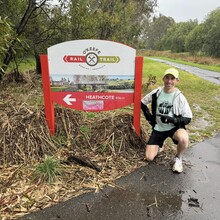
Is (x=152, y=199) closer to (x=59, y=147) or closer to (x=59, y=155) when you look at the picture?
(x=59, y=155)

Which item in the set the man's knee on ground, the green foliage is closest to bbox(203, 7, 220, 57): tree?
the man's knee on ground

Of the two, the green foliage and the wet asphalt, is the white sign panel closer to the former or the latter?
the green foliage

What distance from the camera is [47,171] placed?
347 centimetres

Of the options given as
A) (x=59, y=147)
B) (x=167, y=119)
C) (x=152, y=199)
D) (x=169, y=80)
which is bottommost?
(x=152, y=199)

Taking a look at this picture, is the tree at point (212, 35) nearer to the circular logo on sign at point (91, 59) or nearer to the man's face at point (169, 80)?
the man's face at point (169, 80)

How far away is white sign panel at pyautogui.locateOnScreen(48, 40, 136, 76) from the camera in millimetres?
4098

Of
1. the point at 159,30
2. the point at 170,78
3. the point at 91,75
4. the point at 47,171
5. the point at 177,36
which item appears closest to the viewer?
the point at 47,171

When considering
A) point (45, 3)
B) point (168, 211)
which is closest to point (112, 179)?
point (168, 211)

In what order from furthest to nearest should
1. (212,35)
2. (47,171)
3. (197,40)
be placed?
(197,40) → (212,35) → (47,171)

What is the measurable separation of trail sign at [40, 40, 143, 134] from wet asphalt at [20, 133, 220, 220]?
1.15 meters

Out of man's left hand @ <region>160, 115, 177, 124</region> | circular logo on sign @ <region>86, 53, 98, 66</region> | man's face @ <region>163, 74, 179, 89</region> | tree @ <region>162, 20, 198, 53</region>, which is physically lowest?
tree @ <region>162, 20, 198, 53</region>

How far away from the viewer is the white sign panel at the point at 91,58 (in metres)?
4.10

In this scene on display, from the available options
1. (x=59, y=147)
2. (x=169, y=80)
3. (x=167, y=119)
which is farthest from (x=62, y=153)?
(x=169, y=80)

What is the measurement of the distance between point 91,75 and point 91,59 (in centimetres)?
24
